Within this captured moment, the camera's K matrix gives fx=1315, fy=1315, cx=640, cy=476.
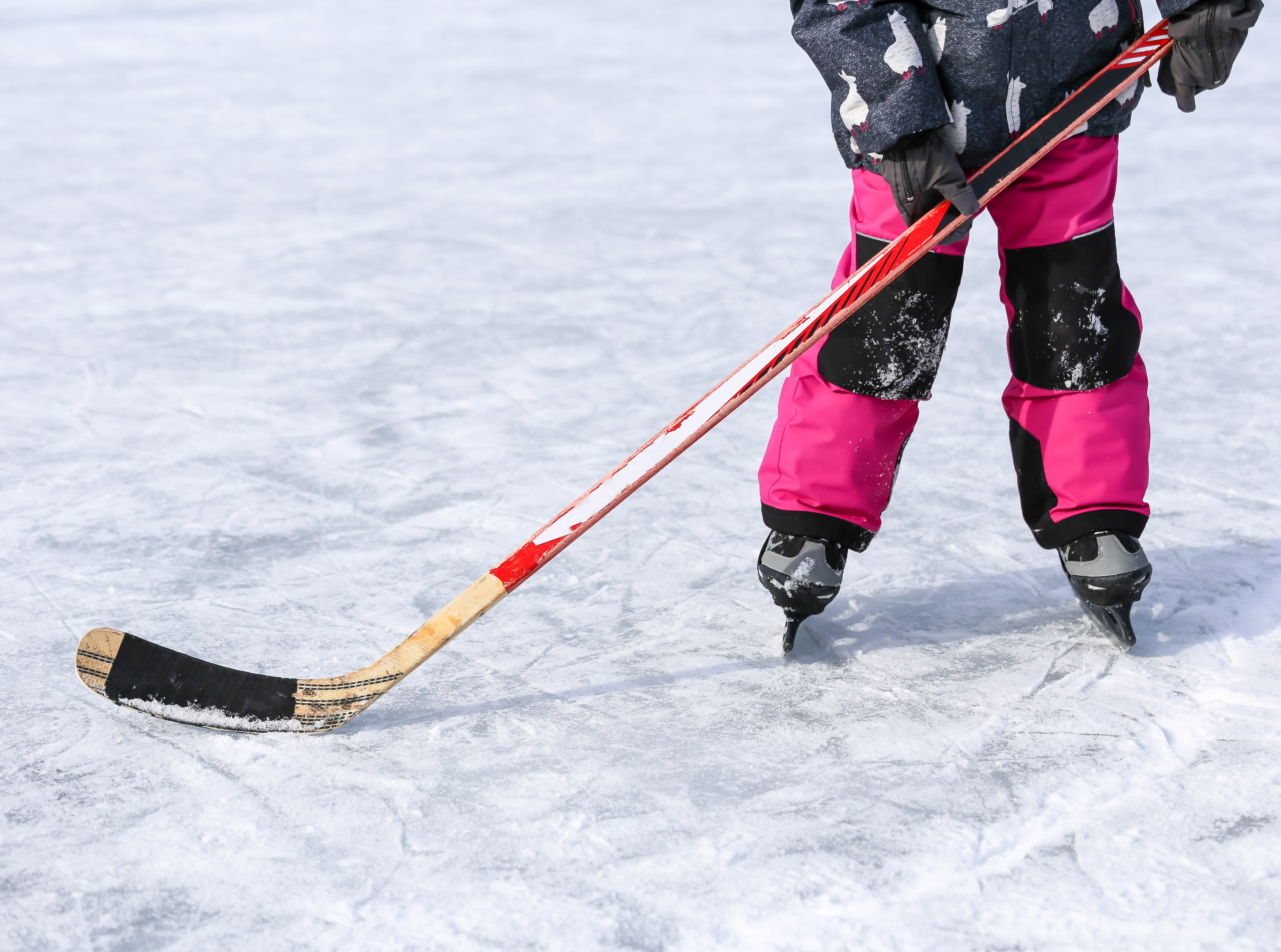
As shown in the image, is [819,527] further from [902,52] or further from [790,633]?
[902,52]

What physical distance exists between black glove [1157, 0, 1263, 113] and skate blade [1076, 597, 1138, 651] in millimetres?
656

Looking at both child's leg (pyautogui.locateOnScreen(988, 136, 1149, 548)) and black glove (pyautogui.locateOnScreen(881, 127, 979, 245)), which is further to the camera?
child's leg (pyautogui.locateOnScreen(988, 136, 1149, 548))

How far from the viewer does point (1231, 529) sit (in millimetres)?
2131

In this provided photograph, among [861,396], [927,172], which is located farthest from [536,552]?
[927,172]

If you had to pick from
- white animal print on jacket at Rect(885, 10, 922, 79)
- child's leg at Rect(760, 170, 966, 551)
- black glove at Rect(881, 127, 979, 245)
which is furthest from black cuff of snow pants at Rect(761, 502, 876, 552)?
white animal print on jacket at Rect(885, 10, 922, 79)

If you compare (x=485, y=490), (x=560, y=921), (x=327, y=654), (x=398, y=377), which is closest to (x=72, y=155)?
(x=398, y=377)

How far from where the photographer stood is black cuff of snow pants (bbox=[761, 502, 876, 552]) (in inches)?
70.4

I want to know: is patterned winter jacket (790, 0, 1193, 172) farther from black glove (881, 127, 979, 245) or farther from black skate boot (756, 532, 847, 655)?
black skate boot (756, 532, 847, 655)

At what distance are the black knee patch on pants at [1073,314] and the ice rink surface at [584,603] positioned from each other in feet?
1.27

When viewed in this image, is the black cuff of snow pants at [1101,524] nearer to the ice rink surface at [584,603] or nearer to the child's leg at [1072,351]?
the child's leg at [1072,351]

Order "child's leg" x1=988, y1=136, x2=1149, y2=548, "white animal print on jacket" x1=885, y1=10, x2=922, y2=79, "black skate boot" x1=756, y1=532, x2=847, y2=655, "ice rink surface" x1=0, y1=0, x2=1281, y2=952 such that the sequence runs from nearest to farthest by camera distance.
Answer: "ice rink surface" x1=0, y1=0, x2=1281, y2=952, "white animal print on jacket" x1=885, y1=10, x2=922, y2=79, "child's leg" x1=988, y1=136, x2=1149, y2=548, "black skate boot" x1=756, y1=532, x2=847, y2=655

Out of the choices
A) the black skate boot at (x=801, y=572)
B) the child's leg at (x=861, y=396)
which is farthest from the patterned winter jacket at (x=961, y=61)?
the black skate boot at (x=801, y=572)

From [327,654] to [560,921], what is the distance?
0.68 m

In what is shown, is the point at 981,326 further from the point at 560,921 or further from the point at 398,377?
the point at 560,921
